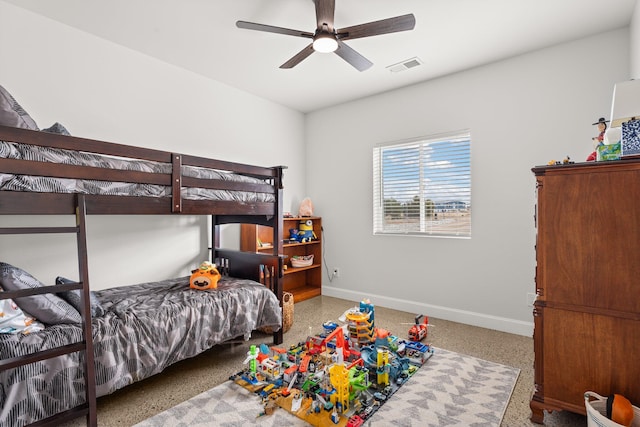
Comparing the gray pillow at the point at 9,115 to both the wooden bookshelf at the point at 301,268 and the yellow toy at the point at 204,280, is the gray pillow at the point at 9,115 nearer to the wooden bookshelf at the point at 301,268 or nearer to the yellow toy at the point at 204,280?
the yellow toy at the point at 204,280

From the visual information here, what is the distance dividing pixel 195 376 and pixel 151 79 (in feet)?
8.73

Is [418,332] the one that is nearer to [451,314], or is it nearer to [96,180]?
[451,314]

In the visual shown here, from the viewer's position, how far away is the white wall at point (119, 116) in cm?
233

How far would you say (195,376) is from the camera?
2.24 meters

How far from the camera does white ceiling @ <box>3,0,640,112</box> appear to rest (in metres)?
2.26

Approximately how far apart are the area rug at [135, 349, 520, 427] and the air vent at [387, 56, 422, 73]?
8.95 ft

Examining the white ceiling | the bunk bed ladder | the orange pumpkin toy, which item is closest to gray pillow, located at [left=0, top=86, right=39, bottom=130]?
the bunk bed ladder

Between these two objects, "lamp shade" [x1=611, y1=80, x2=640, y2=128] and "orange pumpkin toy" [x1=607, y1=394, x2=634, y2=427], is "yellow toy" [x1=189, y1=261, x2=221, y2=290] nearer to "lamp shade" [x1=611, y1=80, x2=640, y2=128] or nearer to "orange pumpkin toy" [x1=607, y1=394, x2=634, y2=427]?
"orange pumpkin toy" [x1=607, y1=394, x2=634, y2=427]

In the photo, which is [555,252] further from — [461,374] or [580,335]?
[461,374]

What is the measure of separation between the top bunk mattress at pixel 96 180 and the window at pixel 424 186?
2.02 metres

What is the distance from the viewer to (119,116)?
2820 mm

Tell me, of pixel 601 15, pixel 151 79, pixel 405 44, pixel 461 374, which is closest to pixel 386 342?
pixel 461 374

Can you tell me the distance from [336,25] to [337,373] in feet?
8.37

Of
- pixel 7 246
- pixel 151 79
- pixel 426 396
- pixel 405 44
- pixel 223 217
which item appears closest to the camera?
pixel 426 396
